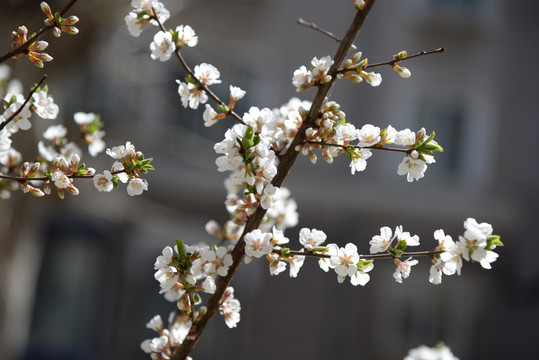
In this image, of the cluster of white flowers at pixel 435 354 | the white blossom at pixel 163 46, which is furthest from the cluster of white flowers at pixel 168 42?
the cluster of white flowers at pixel 435 354

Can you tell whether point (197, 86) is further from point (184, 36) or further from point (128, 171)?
point (128, 171)

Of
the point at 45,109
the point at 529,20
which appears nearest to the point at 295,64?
the point at 529,20

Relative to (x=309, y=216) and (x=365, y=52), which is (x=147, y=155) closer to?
(x=309, y=216)

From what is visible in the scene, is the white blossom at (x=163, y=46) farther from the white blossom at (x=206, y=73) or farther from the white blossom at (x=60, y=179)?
the white blossom at (x=60, y=179)

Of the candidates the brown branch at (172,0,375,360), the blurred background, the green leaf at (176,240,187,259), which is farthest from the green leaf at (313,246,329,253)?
the blurred background

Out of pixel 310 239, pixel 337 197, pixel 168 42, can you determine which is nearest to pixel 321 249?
pixel 310 239

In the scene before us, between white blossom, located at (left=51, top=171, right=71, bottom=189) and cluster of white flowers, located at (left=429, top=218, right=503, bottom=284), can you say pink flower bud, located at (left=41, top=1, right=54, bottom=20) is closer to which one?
white blossom, located at (left=51, top=171, right=71, bottom=189)
